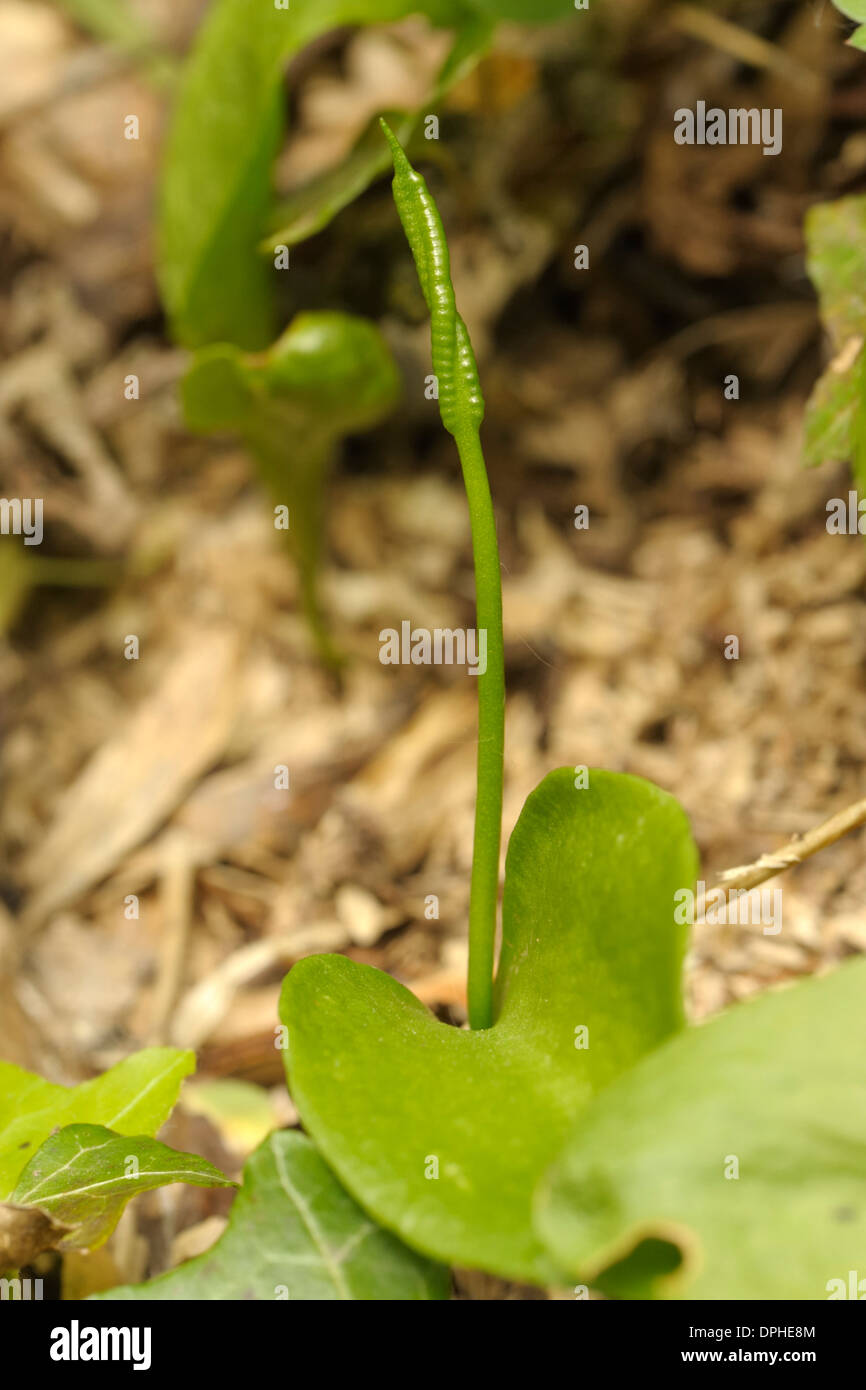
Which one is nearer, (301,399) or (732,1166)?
(732,1166)

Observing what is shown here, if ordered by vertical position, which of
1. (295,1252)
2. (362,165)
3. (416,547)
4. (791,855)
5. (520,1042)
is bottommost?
(295,1252)

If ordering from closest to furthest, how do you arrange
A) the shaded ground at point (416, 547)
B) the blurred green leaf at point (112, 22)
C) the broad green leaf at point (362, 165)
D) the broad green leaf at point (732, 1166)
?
the broad green leaf at point (732, 1166) → the broad green leaf at point (362, 165) → the shaded ground at point (416, 547) → the blurred green leaf at point (112, 22)

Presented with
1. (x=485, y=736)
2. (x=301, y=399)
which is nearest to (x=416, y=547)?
(x=301, y=399)

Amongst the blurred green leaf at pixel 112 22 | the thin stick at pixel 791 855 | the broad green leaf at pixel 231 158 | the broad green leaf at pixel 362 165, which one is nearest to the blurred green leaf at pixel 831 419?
the thin stick at pixel 791 855

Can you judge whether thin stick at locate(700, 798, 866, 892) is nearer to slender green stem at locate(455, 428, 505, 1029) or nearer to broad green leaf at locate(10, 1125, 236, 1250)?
slender green stem at locate(455, 428, 505, 1029)

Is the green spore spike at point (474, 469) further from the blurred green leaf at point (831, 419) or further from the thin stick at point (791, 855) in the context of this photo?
the blurred green leaf at point (831, 419)

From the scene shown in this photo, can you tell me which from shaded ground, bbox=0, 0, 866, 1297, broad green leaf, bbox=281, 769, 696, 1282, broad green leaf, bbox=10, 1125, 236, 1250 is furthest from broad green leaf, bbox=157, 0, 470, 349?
broad green leaf, bbox=10, 1125, 236, 1250

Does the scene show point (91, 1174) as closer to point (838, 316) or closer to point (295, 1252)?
point (295, 1252)
